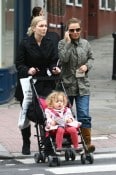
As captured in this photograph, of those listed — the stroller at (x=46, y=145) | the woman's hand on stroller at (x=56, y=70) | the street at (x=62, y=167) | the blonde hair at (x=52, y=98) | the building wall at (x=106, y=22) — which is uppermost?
the woman's hand on stroller at (x=56, y=70)

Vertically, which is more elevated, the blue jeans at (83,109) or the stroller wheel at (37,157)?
the blue jeans at (83,109)

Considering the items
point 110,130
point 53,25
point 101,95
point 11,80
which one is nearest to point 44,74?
A: point 110,130

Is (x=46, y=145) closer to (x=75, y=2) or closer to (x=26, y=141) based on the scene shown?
(x=26, y=141)

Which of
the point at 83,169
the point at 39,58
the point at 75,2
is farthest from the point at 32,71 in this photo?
the point at 75,2

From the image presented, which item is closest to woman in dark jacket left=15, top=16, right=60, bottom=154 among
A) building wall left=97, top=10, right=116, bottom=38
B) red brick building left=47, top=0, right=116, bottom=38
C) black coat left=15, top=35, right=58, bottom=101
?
black coat left=15, top=35, right=58, bottom=101

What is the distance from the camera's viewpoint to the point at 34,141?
11.5 m

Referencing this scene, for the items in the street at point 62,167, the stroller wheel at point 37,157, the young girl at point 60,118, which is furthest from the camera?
the stroller wheel at point 37,157

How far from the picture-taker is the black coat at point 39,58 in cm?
1002

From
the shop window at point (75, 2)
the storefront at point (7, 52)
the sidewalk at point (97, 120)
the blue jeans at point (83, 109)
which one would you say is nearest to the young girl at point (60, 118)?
the blue jeans at point (83, 109)

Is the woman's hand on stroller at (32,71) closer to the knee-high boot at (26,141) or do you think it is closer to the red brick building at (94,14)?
the knee-high boot at (26,141)

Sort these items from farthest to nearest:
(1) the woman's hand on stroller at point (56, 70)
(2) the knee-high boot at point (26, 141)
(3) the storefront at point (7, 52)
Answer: (3) the storefront at point (7, 52) → (2) the knee-high boot at point (26, 141) → (1) the woman's hand on stroller at point (56, 70)

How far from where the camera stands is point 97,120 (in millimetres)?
13492

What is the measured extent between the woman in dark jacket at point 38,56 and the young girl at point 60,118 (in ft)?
1.28

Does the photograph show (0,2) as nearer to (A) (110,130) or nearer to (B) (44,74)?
(A) (110,130)
